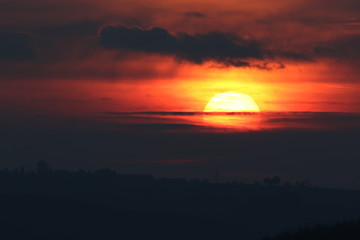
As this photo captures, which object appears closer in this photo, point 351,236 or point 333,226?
point 351,236

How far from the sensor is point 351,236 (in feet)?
216

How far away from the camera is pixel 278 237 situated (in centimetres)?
7081

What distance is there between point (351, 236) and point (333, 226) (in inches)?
217

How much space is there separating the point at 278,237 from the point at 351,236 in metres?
7.11

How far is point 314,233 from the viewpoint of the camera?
6875 cm

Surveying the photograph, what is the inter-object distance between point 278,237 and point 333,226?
458cm

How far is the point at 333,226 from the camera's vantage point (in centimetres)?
7119

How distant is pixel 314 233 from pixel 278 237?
336 cm

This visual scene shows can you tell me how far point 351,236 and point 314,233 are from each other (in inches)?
151

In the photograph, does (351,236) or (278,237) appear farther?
(278,237)
